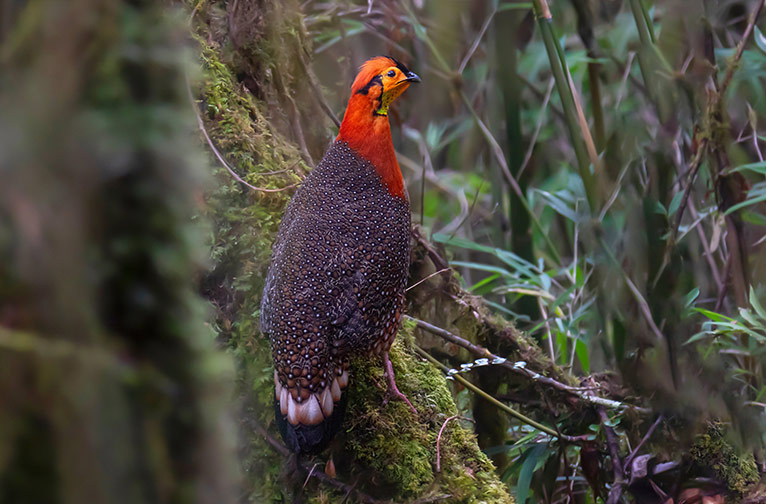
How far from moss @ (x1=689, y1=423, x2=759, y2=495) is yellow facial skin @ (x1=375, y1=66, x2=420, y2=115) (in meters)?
2.03

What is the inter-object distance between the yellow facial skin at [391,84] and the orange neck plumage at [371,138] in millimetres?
29

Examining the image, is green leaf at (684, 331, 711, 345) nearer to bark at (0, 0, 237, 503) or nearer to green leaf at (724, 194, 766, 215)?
green leaf at (724, 194, 766, 215)

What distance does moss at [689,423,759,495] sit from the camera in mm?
2896

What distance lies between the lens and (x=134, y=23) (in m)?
0.74

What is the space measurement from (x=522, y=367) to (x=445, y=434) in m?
0.69

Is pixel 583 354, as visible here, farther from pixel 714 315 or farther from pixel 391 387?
pixel 391 387

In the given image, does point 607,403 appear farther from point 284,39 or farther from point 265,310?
point 284,39

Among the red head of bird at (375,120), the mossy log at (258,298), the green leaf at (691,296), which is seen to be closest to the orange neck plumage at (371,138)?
the red head of bird at (375,120)

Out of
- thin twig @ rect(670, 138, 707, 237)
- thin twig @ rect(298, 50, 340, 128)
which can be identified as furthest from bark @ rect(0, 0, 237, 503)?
thin twig @ rect(670, 138, 707, 237)

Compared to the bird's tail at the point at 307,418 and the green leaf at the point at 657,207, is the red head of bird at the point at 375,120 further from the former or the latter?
the green leaf at the point at 657,207

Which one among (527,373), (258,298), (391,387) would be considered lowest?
(527,373)

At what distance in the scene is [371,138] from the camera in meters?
2.58

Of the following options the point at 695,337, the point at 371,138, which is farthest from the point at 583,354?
the point at 371,138

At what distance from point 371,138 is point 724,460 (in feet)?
6.88
